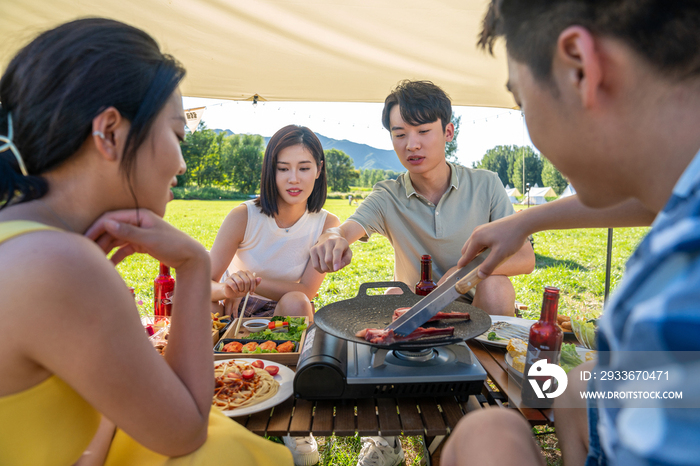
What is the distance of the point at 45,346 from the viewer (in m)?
0.86

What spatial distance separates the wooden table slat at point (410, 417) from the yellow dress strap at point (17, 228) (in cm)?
113

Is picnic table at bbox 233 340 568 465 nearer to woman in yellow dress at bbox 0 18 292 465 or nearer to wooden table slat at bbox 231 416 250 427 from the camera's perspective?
wooden table slat at bbox 231 416 250 427

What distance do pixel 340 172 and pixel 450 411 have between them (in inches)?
2406

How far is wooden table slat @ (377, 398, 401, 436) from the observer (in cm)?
127

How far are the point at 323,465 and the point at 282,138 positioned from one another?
2.40 meters

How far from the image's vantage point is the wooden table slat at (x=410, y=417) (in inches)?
49.9

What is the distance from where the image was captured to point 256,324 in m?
2.26

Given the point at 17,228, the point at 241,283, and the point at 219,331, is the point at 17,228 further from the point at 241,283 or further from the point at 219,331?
the point at 241,283

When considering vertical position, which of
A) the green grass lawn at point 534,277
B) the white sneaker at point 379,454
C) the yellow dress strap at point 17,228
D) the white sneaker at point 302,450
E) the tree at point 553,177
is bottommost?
the tree at point 553,177

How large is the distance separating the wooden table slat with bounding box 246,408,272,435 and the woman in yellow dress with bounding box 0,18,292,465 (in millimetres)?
104

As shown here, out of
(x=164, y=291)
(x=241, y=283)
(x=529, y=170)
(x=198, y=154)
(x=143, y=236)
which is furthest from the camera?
(x=198, y=154)

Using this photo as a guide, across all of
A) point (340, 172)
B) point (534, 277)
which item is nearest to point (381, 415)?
point (534, 277)

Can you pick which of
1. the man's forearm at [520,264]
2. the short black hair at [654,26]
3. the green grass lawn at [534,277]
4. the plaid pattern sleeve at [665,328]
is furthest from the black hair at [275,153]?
the plaid pattern sleeve at [665,328]

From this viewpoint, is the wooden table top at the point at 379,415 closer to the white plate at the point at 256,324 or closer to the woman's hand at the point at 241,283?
the white plate at the point at 256,324
